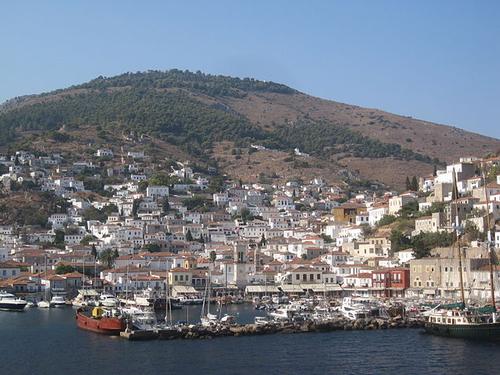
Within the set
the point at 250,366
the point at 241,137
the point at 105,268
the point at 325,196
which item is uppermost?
the point at 241,137

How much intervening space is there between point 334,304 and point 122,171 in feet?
223

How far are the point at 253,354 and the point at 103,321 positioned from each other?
38.0 ft

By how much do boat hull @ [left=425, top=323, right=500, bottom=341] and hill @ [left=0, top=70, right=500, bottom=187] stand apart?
91718 mm

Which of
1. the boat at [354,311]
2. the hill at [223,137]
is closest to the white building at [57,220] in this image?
the hill at [223,137]

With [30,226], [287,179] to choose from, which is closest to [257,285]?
[30,226]

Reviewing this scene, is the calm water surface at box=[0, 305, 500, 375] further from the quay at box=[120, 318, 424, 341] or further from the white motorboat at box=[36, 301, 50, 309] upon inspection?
the white motorboat at box=[36, 301, 50, 309]

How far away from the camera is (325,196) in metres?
124

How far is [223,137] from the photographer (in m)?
162

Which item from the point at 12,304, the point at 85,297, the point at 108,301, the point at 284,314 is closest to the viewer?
the point at 284,314

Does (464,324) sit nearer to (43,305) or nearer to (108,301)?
(108,301)

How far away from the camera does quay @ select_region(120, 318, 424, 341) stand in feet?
152

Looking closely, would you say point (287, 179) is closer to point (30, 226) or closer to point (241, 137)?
point (241, 137)

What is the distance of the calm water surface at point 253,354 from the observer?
37062 mm

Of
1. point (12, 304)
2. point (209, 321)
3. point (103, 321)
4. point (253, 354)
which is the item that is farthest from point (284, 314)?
point (12, 304)
